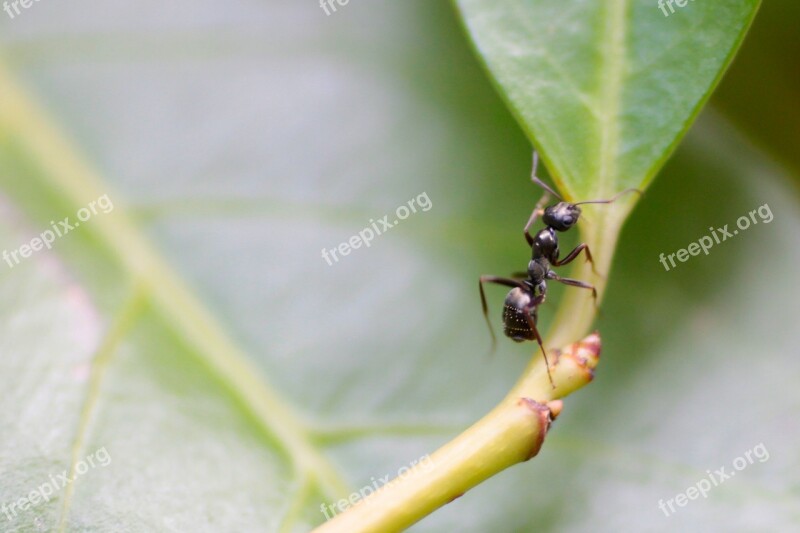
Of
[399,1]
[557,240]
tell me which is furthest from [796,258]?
[399,1]

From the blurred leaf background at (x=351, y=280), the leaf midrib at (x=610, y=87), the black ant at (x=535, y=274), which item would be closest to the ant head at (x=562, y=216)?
the black ant at (x=535, y=274)

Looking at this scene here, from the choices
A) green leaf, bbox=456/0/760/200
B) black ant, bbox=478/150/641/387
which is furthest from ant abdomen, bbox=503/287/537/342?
green leaf, bbox=456/0/760/200

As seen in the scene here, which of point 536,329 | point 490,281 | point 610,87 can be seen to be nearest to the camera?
point 610,87

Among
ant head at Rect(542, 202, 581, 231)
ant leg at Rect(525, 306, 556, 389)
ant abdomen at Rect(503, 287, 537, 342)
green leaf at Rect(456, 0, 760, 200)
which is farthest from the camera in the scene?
ant head at Rect(542, 202, 581, 231)

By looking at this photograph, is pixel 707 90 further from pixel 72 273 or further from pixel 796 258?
pixel 72 273

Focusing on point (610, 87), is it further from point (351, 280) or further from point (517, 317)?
point (351, 280)

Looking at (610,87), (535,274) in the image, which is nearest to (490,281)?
(535,274)

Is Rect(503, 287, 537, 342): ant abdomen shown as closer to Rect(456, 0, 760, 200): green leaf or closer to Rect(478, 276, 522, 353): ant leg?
Rect(478, 276, 522, 353): ant leg

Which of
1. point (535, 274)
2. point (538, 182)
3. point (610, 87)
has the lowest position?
point (535, 274)
